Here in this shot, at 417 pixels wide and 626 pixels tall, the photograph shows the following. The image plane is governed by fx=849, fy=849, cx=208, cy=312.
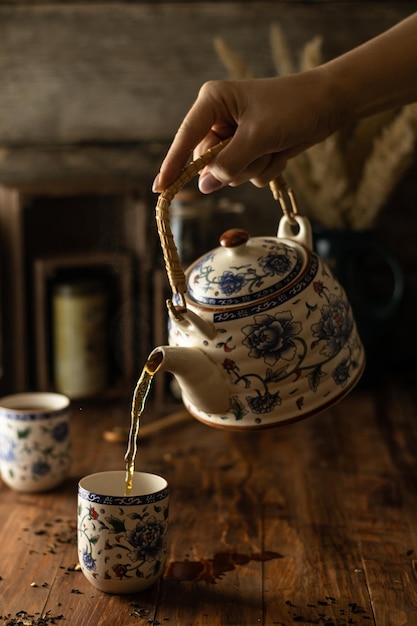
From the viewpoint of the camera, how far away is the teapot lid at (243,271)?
1.01 metres

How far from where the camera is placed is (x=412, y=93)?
1215 mm

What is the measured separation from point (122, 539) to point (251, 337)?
0.30 meters

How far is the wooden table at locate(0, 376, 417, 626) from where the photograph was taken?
104 cm

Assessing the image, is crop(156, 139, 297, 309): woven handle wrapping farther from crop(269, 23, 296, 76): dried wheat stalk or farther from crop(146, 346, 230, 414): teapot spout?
crop(269, 23, 296, 76): dried wheat stalk

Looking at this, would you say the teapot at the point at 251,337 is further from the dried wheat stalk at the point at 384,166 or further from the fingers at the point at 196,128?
the dried wheat stalk at the point at 384,166

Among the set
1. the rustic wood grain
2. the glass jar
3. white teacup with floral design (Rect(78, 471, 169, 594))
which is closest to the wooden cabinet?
the glass jar

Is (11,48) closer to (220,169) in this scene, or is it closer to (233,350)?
(220,169)

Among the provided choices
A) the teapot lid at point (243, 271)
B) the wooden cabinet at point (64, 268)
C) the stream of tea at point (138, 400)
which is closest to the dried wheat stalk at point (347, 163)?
the wooden cabinet at point (64, 268)

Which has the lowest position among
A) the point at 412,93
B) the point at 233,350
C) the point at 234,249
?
the point at 233,350

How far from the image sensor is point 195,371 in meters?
0.98

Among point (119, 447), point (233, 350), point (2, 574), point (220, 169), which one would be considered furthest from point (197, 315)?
point (119, 447)

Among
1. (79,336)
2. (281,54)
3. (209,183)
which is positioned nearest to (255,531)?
(209,183)

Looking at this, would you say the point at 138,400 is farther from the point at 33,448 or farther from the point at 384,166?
the point at 384,166

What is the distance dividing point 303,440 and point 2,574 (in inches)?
29.7
